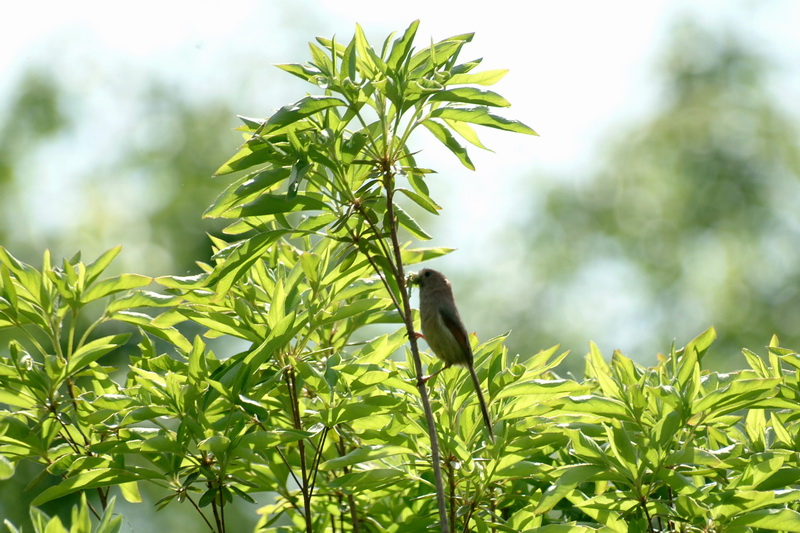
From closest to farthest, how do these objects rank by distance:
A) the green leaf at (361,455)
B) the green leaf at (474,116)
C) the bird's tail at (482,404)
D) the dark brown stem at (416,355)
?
the dark brown stem at (416,355) < the green leaf at (361,455) < the green leaf at (474,116) < the bird's tail at (482,404)

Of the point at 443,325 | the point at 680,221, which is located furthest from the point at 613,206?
the point at 443,325

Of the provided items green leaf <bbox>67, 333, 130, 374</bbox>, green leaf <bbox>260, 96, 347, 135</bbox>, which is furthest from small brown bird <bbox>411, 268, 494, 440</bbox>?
green leaf <bbox>67, 333, 130, 374</bbox>

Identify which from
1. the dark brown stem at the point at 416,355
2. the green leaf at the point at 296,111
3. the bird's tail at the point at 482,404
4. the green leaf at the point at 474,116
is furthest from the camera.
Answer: the bird's tail at the point at 482,404

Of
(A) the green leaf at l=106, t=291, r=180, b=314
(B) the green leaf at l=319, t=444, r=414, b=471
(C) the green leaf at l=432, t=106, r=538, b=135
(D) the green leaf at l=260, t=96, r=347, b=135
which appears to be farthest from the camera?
(A) the green leaf at l=106, t=291, r=180, b=314

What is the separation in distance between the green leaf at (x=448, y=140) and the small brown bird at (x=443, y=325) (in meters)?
0.66

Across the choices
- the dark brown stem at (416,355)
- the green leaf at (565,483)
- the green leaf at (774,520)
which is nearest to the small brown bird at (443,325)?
the green leaf at (565,483)

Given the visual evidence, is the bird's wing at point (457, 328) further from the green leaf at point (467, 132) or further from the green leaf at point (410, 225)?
the green leaf at point (467, 132)

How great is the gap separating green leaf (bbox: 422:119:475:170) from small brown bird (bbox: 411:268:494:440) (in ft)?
2.16

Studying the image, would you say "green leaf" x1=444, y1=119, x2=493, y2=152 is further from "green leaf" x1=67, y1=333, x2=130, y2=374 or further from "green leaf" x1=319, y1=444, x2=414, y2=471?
"green leaf" x1=67, y1=333, x2=130, y2=374

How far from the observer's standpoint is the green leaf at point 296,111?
7.52 feet

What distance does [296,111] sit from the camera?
2.34 meters

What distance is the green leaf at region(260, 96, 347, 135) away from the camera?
229cm

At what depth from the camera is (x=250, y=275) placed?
10.3 ft

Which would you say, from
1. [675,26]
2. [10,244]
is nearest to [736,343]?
[675,26]
